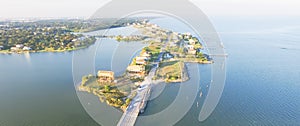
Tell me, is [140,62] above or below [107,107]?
above

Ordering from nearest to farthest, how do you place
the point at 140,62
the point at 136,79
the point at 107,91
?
the point at 107,91, the point at 136,79, the point at 140,62

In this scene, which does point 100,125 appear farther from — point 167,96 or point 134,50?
point 134,50

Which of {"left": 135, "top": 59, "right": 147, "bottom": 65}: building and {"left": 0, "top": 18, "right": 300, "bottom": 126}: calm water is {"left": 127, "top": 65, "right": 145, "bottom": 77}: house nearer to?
{"left": 0, "top": 18, "right": 300, "bottom": 126}: calm water

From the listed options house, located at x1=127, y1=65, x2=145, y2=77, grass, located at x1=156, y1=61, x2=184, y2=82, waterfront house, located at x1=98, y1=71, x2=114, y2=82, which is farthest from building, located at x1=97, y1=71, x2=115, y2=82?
grass, located at x1=156, y1=61, x2=184, y2=82

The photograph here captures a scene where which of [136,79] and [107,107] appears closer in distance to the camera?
[107,107]

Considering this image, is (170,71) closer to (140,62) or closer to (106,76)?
A: (140,62)

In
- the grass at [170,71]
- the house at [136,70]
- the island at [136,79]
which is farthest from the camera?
the house at [136,70]

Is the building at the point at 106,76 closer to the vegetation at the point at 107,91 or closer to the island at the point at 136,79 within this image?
the island at the point at 136,79

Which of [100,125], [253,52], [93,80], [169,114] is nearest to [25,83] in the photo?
[93,80]

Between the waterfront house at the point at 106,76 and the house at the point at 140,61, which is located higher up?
the house at the point at 140,61

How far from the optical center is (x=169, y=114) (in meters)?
5.60

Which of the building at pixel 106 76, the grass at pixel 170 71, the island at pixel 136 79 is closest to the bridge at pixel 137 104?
the island at pixel 136 79

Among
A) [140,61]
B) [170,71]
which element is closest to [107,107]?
[170,71]

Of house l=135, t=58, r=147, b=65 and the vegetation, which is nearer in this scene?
the vegetation
